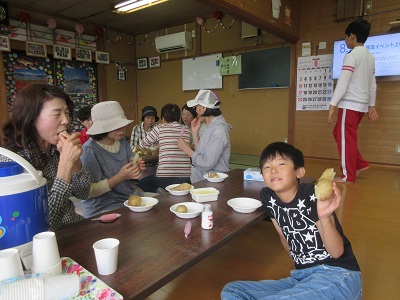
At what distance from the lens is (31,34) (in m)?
5.34

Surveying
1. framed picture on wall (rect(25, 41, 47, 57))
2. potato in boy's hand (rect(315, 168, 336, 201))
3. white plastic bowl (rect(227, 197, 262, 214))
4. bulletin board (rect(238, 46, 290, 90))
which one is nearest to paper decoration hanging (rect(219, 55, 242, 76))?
bulletin board (rect(238, 46, 290, 90))

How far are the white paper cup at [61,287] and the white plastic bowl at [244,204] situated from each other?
2.69 ft

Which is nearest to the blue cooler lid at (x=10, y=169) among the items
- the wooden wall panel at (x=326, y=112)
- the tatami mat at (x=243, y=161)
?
the tatami mat at (x=243, y=161)

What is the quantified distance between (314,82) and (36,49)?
5.11 meters

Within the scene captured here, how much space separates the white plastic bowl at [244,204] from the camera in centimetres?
136

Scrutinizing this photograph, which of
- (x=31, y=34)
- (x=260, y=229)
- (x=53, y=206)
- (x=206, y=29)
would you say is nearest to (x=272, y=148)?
(x=53, y=206)

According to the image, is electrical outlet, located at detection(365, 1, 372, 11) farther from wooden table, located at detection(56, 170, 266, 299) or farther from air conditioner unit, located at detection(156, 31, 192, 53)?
wooden table, located at detection(56, 170, 266, 299)

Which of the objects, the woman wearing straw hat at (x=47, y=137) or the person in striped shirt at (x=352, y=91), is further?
the person in striped shirt at (x=352, y=91)

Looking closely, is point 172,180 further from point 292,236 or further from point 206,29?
point 206,29

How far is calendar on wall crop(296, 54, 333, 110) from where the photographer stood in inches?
180

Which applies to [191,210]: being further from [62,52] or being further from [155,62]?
[155,62]

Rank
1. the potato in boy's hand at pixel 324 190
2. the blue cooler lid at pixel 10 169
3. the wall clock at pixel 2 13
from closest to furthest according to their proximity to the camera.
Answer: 1. the blue cooler lid at pixel 10 169
2. the potato in boy's hand at pixel 324 190
3. the wall clock at pixel 2 13

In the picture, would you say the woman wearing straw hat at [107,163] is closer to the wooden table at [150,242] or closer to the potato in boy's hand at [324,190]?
the wooden table at [150,242]

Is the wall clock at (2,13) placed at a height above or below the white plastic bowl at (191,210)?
above
